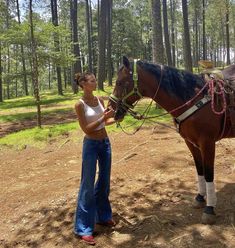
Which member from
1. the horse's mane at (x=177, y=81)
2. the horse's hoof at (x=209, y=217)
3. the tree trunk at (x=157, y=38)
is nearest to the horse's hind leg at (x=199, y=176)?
the horse's hoof at (x=209, y=217)

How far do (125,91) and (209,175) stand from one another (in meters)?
1.73

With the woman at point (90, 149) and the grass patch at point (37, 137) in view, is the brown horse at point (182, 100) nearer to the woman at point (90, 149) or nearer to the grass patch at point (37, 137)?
the woman at point (90, 149)

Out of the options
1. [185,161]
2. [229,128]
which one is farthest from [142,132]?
[229,128]

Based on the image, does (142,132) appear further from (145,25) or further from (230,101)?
(145,25)

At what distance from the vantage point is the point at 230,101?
503 centimetres

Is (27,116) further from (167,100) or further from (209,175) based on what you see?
(209,175)

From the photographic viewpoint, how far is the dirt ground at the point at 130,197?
195 inches

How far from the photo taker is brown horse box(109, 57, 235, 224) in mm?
4801

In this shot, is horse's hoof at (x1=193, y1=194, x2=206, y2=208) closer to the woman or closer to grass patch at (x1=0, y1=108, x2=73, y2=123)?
the woman

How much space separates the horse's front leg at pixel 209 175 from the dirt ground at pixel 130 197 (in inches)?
5.4

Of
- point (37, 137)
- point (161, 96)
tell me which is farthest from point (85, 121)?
point (37, 137)

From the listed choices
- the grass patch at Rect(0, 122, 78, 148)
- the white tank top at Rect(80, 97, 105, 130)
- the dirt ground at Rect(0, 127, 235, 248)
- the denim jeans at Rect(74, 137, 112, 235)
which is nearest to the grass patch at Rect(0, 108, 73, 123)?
the grass patch at Rect(0, 122, 78, 148)

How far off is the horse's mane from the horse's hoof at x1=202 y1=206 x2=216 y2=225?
5.44 ft

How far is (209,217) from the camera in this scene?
5.02 metres
